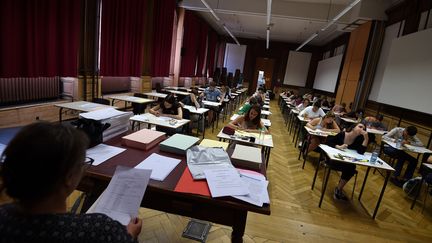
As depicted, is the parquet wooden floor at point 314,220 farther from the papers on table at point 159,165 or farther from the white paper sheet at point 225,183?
the white paper sheet at point 225,183

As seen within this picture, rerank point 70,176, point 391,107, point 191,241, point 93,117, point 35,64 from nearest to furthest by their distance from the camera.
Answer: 1. point 70,176
2. point 93,117
3. point 191,241
4. point 35,64
5. point 391,107

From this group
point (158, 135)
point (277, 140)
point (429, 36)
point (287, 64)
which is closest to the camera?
point (158, 135)

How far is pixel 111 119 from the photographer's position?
1.89m

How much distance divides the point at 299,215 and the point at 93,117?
2481 millimetres

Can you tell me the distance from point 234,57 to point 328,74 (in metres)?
7.03

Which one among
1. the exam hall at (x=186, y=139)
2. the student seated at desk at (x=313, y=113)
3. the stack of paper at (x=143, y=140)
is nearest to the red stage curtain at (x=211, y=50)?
the exam hall at (x=186, y=139)

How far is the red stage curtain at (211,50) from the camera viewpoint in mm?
14970

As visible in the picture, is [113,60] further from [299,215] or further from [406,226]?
[406,226]

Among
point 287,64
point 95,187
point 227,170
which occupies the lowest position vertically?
point 95,187

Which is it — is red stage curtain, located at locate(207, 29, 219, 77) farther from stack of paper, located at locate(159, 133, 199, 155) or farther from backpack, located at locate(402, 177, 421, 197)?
stack of paper, located at locate(159, 133, 199, 155)

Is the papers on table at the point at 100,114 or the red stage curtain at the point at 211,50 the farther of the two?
the red stage curtain at the point at 211,50

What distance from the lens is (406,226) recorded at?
294 cm

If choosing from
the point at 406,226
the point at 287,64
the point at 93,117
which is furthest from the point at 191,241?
the point at 287,64

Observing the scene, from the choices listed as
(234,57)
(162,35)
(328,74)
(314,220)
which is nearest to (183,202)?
(314,220)
